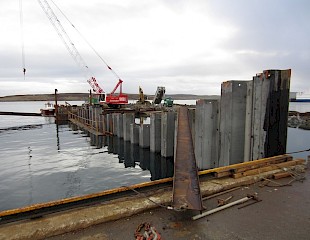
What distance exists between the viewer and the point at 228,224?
10.1 ft

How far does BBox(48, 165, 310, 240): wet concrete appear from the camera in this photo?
282cm

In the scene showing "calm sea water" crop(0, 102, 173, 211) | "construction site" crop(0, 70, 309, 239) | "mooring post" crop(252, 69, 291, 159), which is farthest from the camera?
"calm sea water" crop(0, 102, 173, 211)

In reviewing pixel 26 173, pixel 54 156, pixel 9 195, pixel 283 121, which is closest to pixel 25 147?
pixel 54 156

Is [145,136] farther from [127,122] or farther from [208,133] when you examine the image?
[208,133]

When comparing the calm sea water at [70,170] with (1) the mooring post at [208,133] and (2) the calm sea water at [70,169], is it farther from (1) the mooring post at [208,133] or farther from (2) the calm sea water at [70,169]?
(1) the mooring post at [208,133]

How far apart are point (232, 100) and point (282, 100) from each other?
1462 millimetres

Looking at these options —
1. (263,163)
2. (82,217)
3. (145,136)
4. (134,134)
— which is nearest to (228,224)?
(82,217)

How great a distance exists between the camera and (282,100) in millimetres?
6051

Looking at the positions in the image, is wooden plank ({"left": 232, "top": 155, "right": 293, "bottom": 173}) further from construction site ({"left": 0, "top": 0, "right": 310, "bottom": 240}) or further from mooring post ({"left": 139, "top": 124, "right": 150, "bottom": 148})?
mooring post ({"left": 139, "top": 124, "right": 150, "bottom": 148})

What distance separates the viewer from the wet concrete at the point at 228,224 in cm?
282

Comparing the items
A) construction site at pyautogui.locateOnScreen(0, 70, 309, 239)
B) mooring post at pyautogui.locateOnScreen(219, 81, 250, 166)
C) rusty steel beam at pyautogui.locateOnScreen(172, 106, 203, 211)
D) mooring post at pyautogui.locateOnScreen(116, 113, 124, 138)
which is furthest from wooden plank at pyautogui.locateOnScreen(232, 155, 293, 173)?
mooring post at pyautogui.locateOnScreen(116, 113, 124, 138)

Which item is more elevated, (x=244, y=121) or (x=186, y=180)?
(x=244, y=121)

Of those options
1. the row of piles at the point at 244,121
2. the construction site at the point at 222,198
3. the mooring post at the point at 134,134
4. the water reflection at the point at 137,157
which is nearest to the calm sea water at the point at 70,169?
the water reflection at the point at 137,157

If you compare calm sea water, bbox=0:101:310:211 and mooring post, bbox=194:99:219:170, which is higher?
mooring post, bbox=194:99:219:170
